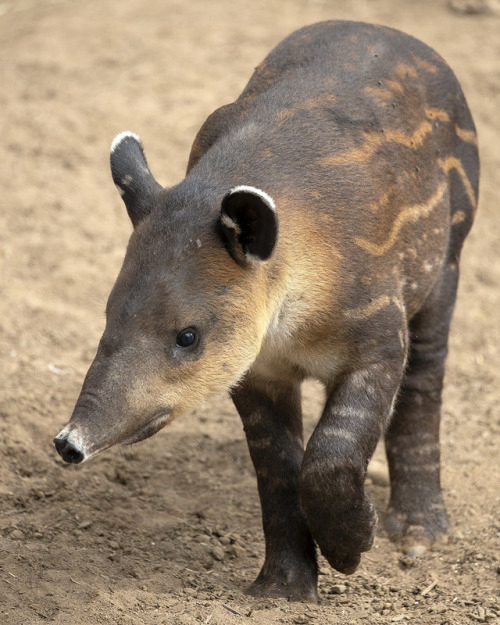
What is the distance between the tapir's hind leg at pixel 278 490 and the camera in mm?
5336

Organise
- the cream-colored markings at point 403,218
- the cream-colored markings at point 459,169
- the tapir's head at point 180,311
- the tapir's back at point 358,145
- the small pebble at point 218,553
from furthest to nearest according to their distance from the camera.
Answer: the cream-colored markings at point 459,169, the small pebble at point 218,553, the cream-colored markings at point 403,218, the tapir's back at point 358,145, the tapir's head at point 180,311

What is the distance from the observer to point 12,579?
4.98 metres

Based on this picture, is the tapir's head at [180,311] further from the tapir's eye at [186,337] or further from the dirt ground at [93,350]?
the dirt ground at [93,350]

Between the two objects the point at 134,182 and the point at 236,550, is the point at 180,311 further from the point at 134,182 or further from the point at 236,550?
the point at 236,550

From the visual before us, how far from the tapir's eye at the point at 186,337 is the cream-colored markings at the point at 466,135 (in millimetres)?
2513

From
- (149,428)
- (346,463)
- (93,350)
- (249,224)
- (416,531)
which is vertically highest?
(249,224)

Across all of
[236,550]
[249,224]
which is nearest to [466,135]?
[249,224]

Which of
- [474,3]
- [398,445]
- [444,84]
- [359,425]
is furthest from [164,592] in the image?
[474,3]

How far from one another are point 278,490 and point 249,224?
1.53 meters

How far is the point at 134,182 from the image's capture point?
4.82m

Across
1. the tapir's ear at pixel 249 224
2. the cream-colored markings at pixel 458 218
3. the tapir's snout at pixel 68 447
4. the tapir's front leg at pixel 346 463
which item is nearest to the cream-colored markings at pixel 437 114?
the cream-colored markings at pixel 458 218

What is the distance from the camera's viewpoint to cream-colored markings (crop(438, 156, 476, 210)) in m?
5.97

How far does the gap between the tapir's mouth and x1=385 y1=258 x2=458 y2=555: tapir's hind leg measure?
2277 millimetres

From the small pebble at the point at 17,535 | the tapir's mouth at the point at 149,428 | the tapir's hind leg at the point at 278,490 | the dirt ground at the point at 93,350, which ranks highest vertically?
the tapir's mouth at the point at 149,428
